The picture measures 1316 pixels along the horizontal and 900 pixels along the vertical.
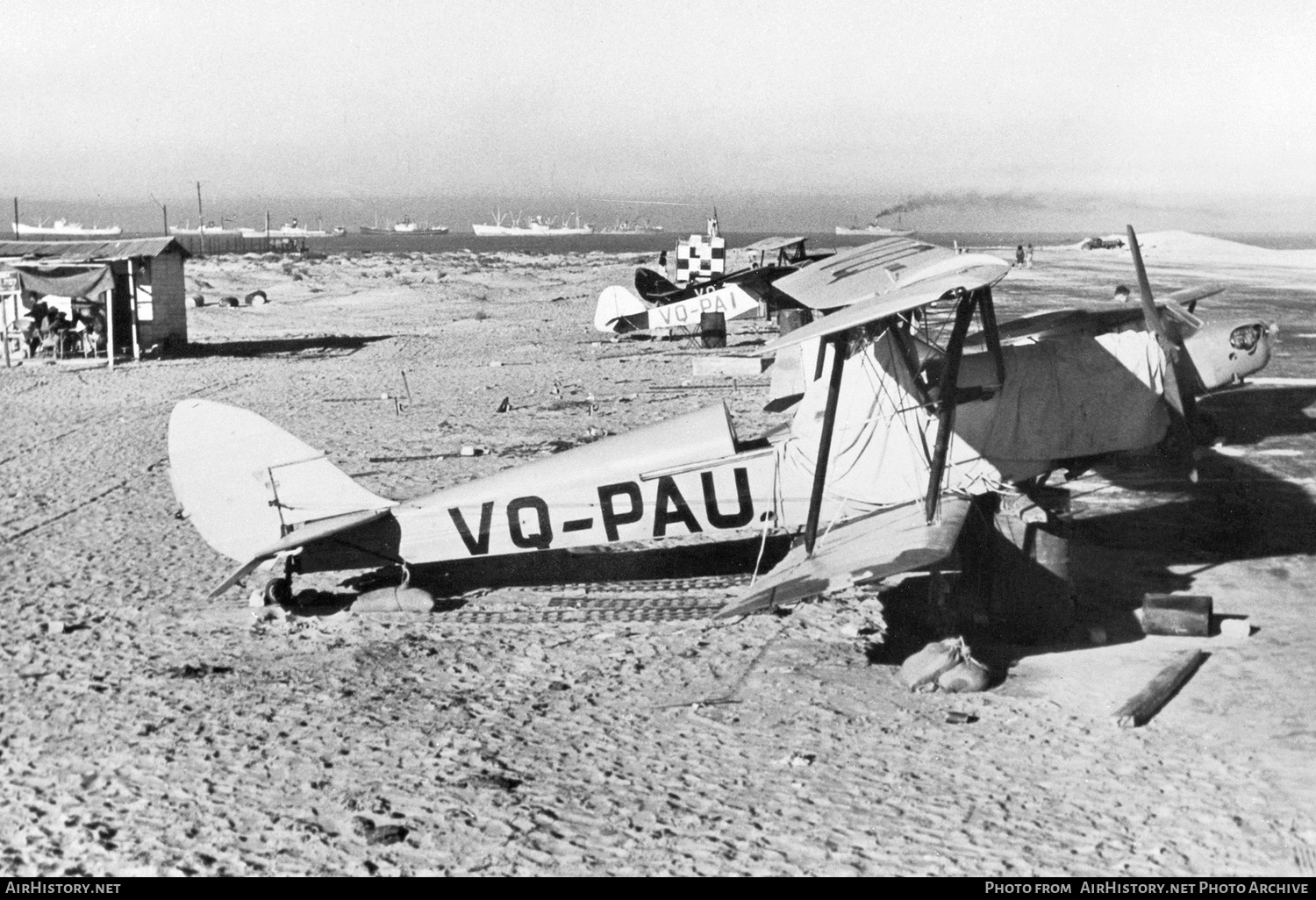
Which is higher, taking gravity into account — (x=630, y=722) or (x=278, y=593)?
(x=278, y=593)

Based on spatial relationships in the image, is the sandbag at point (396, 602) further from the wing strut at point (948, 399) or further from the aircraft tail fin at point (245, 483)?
the wing strut at point (948, 399)

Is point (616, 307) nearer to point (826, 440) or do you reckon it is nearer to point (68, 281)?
point (68, 281)

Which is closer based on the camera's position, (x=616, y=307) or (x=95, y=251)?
(x=95, y=251)

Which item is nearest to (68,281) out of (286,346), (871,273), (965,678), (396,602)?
(286,346)

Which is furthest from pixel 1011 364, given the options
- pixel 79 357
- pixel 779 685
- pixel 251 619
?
pixel 79 357

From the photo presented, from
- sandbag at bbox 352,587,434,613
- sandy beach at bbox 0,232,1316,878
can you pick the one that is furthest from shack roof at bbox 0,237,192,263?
sandbag at bbox 352,587,434,613

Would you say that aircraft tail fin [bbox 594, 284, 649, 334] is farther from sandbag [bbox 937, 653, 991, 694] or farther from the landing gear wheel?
sandbag [bbox 937, 653, 991, 694]

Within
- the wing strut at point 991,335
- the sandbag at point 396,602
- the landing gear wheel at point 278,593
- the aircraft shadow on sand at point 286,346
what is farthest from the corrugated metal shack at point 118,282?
the wing strut at point 991,335
